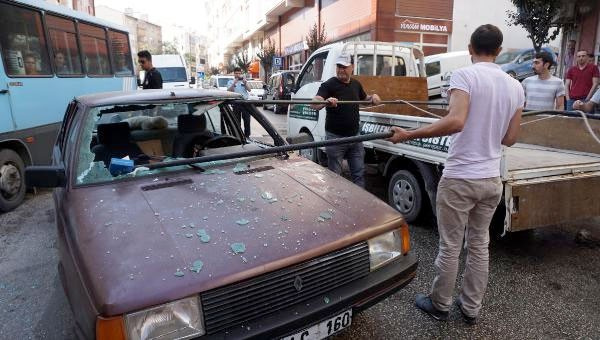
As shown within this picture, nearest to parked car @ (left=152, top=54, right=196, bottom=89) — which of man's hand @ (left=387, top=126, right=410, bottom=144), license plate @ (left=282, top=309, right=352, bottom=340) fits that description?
man's hand @ (left=387, top=126, right=410, bottom=144)

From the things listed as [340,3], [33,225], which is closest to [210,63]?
[340,3]

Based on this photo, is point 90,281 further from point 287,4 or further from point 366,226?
point 287,4

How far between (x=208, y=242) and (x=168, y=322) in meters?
0.42

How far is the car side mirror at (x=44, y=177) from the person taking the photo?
2510 millimetres

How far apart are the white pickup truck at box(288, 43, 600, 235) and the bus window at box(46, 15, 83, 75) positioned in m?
4.23

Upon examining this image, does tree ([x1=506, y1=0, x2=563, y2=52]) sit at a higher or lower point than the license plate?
higher

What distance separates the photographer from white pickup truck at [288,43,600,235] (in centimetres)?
336

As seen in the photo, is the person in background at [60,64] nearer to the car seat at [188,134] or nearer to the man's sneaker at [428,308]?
the car seat at [188,134]

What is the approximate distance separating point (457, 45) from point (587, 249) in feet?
63.4

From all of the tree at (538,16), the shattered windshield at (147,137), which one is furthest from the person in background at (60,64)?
the tree at (538,16)

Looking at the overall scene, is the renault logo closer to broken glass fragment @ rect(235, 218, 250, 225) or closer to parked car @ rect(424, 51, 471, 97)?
broken glass fragment @ rect(235, 218, 250, 225)

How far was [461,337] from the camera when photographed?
2.68 metres

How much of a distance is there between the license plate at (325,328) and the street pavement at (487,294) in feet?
0.37

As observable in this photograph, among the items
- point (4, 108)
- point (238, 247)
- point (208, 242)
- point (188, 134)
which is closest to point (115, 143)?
point (188, 134)
